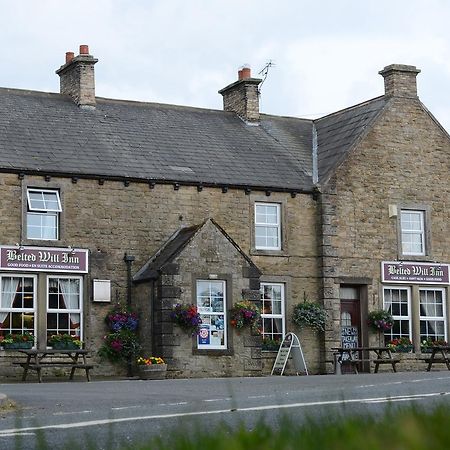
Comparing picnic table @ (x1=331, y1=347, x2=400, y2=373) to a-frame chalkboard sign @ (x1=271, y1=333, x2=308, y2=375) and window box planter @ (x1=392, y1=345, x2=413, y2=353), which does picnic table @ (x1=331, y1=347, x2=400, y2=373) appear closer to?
window box planter @ (x1=392, y1=345, x2=413, y2=353)

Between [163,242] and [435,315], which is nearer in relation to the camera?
[163,242]

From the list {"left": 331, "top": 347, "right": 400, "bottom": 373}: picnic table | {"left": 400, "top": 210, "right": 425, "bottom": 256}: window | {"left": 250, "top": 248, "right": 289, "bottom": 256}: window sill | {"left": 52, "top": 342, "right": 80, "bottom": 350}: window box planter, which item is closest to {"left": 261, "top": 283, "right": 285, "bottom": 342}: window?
{"left": 250, "top": 248, "right": 289, "bottom": 256}: window sill

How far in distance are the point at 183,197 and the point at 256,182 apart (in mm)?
2352

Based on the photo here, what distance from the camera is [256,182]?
98.3 ft

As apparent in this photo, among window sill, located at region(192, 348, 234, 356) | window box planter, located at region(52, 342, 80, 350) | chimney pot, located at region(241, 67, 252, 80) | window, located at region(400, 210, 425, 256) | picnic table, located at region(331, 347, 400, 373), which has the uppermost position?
chimney pot, located at region(241, 67, 252, 80)

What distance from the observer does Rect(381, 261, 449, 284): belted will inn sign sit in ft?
102

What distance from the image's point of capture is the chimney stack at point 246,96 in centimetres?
3372

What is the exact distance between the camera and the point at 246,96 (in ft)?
111

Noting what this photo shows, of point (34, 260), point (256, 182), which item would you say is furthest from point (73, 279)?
point (256, 182)

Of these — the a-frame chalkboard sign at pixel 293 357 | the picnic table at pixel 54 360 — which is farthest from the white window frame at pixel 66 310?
the a-frame chalkboard sign at pixel 293 357

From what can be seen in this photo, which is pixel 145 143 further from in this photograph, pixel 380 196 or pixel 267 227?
pixel 380 196

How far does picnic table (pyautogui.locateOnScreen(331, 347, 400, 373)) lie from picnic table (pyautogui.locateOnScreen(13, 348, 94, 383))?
7.35 metres

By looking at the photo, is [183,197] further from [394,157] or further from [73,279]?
[394,157]

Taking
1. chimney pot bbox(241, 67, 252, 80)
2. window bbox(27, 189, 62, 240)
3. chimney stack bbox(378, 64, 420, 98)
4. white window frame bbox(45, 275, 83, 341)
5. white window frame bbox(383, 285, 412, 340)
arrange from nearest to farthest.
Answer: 1. white window frame bbox(45, 275, 83, 341)
2. window bbox(27, 189, 62, 240)
3. white window frame bbox(383, 285, 412, 340)
4. chimney stack bbox(378, 64, 420, 98)
5. chimney pot bbox(241, 67, 252, 80)
